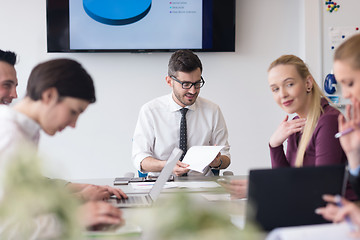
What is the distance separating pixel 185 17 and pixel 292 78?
1.78m

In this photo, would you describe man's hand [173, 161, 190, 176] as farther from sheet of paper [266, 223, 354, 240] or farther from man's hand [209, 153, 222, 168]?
sheet of paper [266, 223, 354, 240]

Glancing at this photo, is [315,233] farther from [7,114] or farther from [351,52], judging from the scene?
[7,114]

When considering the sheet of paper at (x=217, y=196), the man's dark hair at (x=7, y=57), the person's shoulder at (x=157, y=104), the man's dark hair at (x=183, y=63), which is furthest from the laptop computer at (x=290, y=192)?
the person's shoulder at (x=157, y=104)

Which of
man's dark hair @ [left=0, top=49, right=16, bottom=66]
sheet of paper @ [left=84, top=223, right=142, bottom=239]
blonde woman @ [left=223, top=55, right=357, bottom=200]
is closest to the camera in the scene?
sheet of paper @ [left=84, top=223, right=142, bottom=239]

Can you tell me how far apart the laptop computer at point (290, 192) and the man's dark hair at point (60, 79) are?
69 cm

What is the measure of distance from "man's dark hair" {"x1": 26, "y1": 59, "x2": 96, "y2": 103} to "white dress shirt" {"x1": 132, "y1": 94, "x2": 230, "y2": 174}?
1.42 meters

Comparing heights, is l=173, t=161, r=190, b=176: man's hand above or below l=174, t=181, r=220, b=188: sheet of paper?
above

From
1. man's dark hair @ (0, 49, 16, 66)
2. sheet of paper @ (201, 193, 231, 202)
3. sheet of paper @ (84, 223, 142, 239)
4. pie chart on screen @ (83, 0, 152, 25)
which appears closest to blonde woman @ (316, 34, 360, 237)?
sheet of paper @ (201, 193, 231, 202)

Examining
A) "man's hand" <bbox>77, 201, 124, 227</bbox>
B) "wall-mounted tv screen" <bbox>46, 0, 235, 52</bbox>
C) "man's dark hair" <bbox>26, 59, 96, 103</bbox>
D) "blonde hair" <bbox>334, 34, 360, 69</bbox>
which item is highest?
"wall-mounted tv screen" <bbox>46, 0, 235, 52</bbox>

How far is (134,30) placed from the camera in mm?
3650

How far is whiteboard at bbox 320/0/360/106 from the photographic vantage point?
12.4 feet

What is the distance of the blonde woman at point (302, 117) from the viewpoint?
1924 mm

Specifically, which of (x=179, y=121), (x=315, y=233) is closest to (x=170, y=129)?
(x=179, y=121)

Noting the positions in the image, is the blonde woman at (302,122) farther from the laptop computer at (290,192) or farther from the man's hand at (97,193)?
the laptop computer at (290,192)
